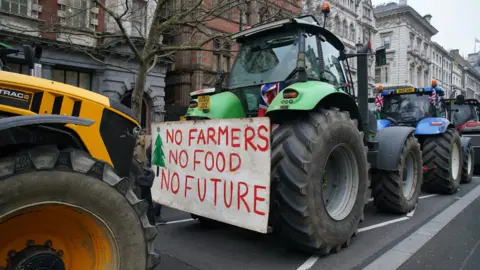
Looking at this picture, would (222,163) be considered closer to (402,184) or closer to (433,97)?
(402,184)

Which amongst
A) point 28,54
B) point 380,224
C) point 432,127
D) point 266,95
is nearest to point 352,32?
point 432,127

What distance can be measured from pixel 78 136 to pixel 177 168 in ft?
6.74

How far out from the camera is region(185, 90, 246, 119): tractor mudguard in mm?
4832

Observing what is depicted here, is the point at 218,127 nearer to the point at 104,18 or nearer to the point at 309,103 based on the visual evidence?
the point at 309,103

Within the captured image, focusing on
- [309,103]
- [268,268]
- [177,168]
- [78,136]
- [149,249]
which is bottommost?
[268,268]

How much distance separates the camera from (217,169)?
12.8 ft

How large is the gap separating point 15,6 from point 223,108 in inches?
498

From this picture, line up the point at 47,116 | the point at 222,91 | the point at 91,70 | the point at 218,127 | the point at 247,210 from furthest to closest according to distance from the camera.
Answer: the point at 91,70 < the point at 222,91 < the point at 218,127 < the point at 247,210 < the point at 47,116

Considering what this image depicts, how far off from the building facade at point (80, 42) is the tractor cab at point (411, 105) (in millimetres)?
8889

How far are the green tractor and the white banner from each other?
233 millimetres

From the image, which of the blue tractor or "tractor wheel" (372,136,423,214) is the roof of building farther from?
"tractor wheel" (372,136,423,214)

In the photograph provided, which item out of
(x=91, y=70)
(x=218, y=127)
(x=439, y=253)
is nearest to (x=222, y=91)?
(x=218, y=127)

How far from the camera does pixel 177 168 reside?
445 cm

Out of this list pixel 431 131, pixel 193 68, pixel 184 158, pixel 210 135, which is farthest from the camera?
pixel 193 68
